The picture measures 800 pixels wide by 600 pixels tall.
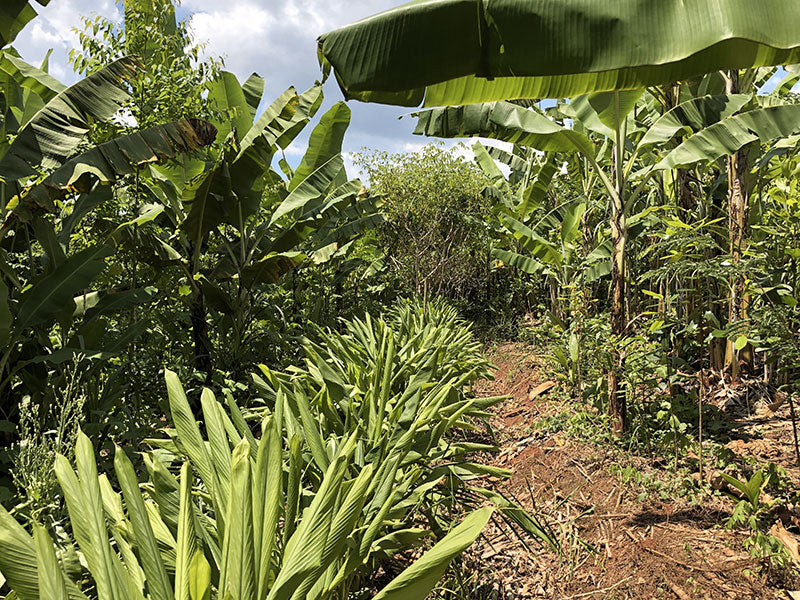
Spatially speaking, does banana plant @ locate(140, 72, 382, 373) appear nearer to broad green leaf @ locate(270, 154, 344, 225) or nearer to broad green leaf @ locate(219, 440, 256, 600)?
broad green leaf @ locate(270, 154, 344, 225)

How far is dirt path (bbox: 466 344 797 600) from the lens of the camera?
275 centimetres

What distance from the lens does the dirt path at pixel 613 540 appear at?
9.02 ft

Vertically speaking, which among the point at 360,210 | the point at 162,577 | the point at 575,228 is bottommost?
the point at 162,577

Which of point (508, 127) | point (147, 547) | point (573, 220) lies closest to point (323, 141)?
point (508, 127)

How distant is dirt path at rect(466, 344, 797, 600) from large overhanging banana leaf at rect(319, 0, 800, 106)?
2526 mm

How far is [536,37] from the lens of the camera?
210cm

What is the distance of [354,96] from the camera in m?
2.40

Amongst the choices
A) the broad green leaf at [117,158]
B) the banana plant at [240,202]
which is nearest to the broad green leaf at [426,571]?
the broad green leaf at [117,158]

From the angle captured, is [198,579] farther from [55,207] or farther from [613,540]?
[55,207]

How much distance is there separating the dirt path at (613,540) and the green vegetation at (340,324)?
0.30ft

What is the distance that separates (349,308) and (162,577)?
1057cm

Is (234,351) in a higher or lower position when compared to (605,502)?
higher

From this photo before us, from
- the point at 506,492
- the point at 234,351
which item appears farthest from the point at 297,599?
the point at 234,351

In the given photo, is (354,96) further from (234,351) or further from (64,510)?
(234,351)
